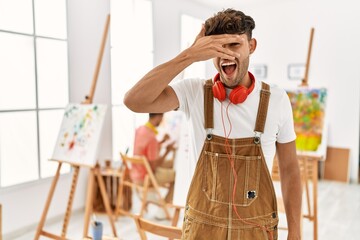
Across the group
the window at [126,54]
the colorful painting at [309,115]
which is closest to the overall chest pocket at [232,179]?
the colorful painting at [309,115]

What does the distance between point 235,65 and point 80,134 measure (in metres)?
2.00

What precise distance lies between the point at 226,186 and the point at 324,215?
3257 millimetres

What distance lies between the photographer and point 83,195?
4.02 metres

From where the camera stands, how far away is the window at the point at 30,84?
10.4 feet

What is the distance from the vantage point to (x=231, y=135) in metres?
1.26

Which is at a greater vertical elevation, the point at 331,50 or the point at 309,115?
the point at 331,50

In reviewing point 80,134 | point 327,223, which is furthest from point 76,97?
point 327,223

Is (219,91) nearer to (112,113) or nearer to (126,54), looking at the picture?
(112,113)

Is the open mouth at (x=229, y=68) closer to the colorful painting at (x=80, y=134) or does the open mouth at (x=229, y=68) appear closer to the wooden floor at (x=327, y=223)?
the colorful painting at (x=80, y=134)

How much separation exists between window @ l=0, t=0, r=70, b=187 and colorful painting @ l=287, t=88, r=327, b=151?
248cm

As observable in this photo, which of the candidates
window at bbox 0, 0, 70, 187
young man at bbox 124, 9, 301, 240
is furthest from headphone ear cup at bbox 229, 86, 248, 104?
window at bbox 0, 0, 70, 187

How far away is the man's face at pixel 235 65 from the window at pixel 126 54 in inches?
125

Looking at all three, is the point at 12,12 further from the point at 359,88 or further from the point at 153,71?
the point at 359,88

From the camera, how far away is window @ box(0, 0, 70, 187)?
10.4ft
